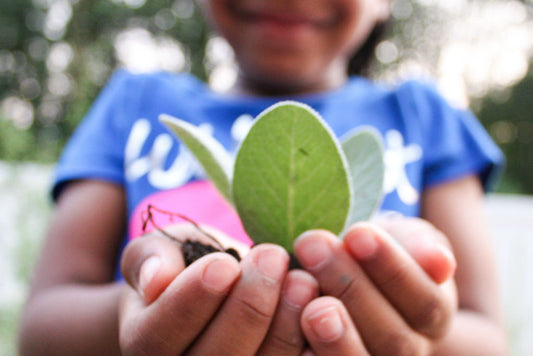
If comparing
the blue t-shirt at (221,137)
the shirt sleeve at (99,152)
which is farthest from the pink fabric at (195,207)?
the shirt sleeve at (99,152)

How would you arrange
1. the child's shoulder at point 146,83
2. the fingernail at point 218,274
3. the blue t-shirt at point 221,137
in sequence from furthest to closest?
1. the child's shoulder at point 146,83
2. the blue t-shirt at point 221,137
3. the fingernail at point 218,274

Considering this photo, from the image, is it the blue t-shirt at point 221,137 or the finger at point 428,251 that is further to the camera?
the blue t-shirt at point 221,137

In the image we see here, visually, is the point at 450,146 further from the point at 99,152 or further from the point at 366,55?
the point at 99,152

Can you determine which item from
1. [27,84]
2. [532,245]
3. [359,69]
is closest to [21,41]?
[27,84]

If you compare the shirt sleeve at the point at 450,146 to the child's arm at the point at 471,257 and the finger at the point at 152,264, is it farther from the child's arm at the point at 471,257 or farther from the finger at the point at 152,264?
the finger at the point at 152,264

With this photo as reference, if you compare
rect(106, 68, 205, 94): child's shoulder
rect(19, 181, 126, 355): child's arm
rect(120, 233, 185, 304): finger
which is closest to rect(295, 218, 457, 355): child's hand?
rect(120, 233, 185, 304): finger


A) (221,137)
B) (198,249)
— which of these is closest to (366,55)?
(221,137)
